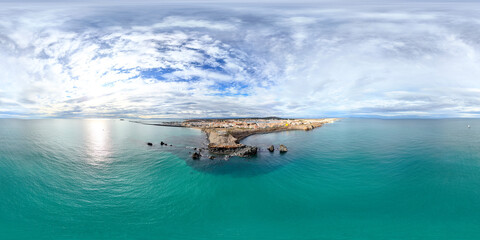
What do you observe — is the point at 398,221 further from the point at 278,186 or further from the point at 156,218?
the point at 156,218

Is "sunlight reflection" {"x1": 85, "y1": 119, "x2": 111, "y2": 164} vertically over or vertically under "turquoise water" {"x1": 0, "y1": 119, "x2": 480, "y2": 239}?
over

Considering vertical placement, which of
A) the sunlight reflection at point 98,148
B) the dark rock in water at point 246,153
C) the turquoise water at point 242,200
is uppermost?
the dark rock in water at point 246,153

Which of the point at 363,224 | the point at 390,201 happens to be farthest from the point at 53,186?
the point at 390,201

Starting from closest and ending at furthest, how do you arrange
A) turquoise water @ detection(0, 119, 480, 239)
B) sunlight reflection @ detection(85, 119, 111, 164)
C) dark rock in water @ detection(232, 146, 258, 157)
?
1. turquoise water @ detection(0, 119, 480, 239)
2. dark rock in water @ detection(232, 146, 258, 157)
3. sunlight reflection @ detection(85, 119, 111, 164)

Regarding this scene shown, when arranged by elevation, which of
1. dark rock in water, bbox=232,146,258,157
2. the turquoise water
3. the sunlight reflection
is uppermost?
dark rock in water, bbox=232,146,258,157

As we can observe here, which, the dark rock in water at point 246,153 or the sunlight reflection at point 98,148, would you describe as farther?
the sunlight reflection at point 98,148

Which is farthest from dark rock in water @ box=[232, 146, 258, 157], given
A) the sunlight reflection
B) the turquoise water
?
the sunlight reflection

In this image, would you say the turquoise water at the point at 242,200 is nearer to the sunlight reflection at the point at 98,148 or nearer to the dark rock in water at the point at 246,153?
the dark rock in water at the point at 246,153

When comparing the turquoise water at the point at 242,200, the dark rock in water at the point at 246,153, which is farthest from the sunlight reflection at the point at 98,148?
the dark rock in water at the point at 246,153

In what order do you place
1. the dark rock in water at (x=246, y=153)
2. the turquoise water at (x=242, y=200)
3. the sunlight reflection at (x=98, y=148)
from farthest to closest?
the sunlight reflection at (x=98, y=148)
the dark rock in water at (x=246, y=153)
the turquoise water at (x=242, y=200)

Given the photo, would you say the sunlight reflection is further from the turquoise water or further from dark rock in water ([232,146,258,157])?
dark rock in water ([232,146,258,157])

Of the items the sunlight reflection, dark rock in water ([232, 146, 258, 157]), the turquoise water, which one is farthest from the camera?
the sunlight reflection

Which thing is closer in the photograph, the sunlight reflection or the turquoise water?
the turquoise water
